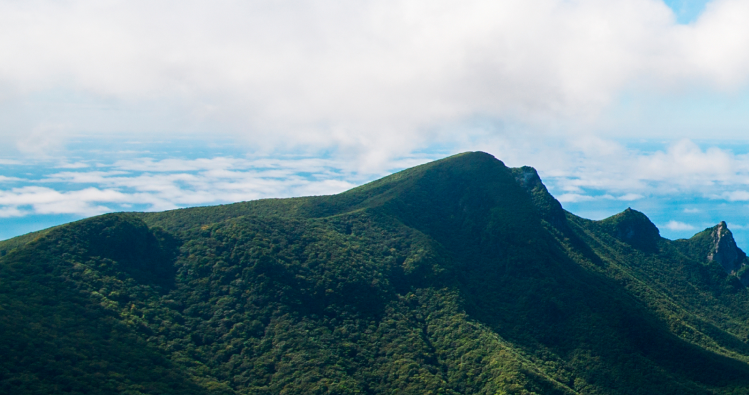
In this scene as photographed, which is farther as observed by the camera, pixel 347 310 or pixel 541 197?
pixel 541 197

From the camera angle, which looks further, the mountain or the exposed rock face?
the exposed rock face

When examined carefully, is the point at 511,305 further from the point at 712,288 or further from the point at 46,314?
the point at 46,314

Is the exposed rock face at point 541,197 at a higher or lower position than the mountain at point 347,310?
higher

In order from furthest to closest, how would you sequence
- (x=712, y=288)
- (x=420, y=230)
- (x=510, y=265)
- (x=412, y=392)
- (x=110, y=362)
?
(x=712, y=288) < (x=420, y=230) < (x=510, y=265) < (x=412, y=392) < (x=110, y=362)

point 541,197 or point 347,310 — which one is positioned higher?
point 541,197

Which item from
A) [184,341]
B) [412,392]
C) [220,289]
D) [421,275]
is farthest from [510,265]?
[184,341]

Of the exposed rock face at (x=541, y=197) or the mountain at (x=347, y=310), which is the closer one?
the mountain at (x=347, y=310)

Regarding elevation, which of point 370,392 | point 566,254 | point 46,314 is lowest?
point 370,392

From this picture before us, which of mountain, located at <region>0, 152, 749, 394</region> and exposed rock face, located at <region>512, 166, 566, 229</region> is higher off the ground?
exposed rock face, located at <region>512, 166, 566, 229</region>
